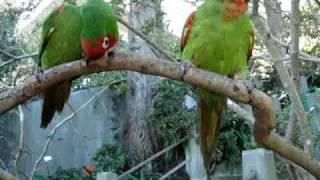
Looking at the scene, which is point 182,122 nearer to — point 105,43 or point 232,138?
point 232,138

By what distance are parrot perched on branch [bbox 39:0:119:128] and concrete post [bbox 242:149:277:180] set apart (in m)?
0.74

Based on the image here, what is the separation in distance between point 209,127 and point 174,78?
53cm

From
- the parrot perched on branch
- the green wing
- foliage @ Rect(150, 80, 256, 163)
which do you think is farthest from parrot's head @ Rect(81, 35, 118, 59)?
foliage @ Rect(150, 80, 256, 163)

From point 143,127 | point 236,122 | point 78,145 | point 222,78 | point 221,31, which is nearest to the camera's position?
point 222,78

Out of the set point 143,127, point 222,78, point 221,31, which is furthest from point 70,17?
point 143,127

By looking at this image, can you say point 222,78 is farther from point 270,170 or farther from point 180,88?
point 180,88

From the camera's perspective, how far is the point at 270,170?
84.3 inches

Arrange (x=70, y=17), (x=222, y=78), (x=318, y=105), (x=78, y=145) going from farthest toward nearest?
(x=78, y=145)
(x=318, y=105)
(x=70, y=17)
(x=222, y=78)

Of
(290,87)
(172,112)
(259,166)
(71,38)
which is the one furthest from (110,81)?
(259,166)

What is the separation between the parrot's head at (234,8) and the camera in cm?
247

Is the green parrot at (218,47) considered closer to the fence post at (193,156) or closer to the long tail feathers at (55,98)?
the long tail feathers at (55,98)

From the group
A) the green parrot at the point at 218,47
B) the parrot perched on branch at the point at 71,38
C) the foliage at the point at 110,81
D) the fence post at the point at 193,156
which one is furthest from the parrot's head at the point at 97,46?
the foliage at the point at 110,81

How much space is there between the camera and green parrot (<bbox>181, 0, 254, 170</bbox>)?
246cm

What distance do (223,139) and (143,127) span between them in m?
1.09
